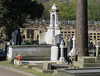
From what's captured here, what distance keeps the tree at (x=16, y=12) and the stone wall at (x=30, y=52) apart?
7975 mm

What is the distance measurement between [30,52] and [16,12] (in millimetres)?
11090

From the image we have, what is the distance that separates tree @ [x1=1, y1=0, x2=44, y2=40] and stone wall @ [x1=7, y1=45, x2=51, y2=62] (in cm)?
797

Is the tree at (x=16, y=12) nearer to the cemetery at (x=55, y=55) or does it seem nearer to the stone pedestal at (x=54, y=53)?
the cemetery at (x=55, y=55)

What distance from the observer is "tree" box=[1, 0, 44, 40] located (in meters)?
29.8

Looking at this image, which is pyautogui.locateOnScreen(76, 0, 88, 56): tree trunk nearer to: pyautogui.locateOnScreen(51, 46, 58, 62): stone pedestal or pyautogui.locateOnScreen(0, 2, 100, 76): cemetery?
pyautogui.locateOnScreen(0, 2, 100, 76): cemetery

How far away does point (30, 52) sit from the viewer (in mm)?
21844

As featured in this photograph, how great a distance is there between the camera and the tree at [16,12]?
97.8 feet

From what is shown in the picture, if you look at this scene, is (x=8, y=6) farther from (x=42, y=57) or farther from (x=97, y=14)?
(x=97, y=14)

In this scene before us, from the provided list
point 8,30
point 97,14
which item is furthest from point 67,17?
point 8,30

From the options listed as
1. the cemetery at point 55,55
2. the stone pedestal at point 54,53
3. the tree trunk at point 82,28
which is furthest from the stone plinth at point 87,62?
the stone pedestal at point 54,53

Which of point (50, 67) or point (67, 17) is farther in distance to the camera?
point (67, 17)

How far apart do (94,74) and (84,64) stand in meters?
4.28

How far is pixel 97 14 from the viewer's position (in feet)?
292

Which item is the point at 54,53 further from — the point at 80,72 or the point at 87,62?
the point at 80,72
